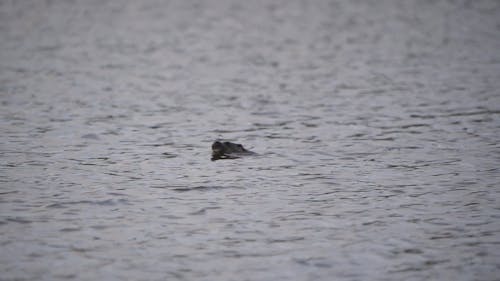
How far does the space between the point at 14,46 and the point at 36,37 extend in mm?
3738

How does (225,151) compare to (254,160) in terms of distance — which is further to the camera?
(225,151)

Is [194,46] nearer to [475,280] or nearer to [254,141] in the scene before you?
[254,141]

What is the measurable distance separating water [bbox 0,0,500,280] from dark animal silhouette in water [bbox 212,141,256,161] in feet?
1.06

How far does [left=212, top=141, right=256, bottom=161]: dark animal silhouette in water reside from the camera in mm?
18672

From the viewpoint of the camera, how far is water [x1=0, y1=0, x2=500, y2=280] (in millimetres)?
12141

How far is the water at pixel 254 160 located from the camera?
39.8 ft

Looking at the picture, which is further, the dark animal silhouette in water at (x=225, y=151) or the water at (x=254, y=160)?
the dark animal silhouette in water at (x=225, y=151)

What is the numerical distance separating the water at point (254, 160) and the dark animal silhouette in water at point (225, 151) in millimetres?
322

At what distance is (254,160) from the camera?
60.7 feet

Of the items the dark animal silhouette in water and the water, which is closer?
the water

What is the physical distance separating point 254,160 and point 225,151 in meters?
0.78

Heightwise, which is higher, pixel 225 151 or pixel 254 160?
pixel 225 151

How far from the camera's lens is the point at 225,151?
18.8 meters

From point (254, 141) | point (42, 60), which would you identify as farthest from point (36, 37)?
point (254, 141)
